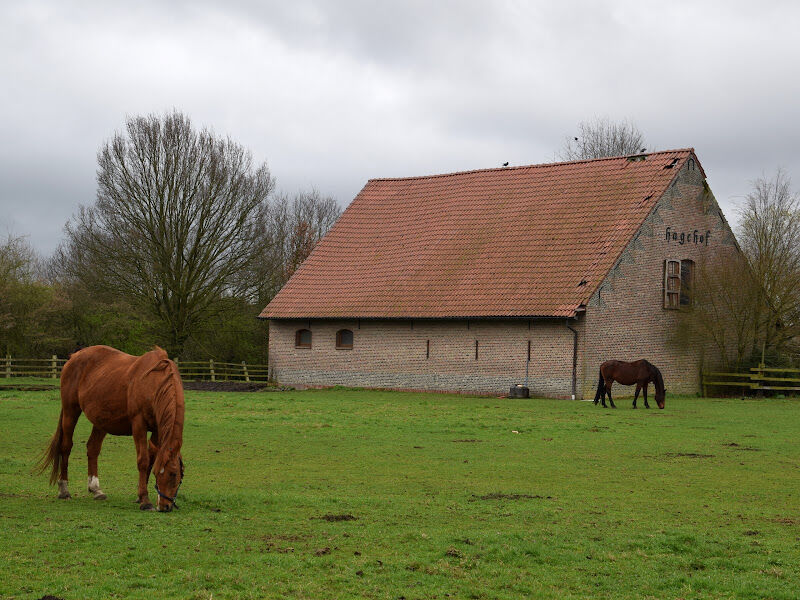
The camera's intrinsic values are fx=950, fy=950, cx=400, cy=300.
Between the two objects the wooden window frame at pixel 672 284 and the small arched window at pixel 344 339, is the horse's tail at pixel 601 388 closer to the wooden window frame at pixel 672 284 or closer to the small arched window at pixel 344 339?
the wooden window frame at pixel 672 284

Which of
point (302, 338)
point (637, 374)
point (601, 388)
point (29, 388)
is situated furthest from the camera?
point (302, 338)

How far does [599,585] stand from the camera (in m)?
7.27

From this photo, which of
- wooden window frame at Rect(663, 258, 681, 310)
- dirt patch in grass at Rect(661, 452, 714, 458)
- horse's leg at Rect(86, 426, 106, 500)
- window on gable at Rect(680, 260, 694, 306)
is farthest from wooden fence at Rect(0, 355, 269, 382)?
horse's leg at Rect(86, 426, 106, 500)

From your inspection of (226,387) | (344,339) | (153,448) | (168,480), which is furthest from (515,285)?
(168,480)

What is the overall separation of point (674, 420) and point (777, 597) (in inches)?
639

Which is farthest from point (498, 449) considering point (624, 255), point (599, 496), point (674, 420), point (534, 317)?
point (624, 255)

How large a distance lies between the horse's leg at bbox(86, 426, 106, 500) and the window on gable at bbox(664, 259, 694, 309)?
25530mm

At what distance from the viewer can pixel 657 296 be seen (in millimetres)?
32875

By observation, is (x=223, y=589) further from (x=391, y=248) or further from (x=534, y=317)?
(x=391, y=248)

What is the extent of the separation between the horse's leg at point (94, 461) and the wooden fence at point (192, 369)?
32.2m

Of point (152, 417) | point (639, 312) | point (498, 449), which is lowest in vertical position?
point (498, 449)

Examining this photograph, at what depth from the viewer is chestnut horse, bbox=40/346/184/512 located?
9.66 meters

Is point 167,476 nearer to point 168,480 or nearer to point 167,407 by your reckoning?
point 168,480

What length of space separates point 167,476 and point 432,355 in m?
24.2
